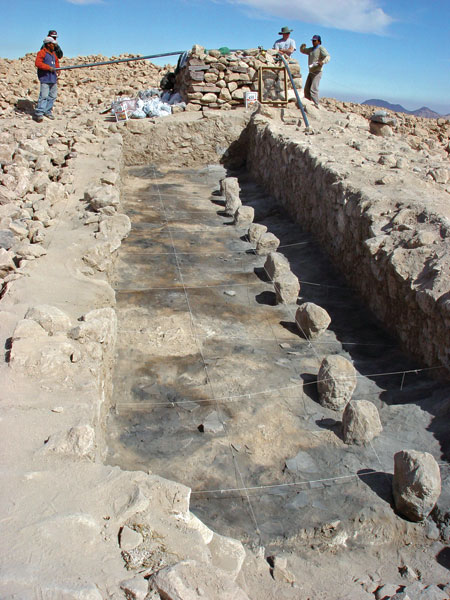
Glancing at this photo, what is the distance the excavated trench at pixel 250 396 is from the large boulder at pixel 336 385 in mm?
83

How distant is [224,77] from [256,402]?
9.50 meters

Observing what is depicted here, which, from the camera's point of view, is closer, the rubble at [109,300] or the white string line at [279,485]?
the rubble at [109,300]

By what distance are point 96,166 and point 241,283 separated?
392 centimetres

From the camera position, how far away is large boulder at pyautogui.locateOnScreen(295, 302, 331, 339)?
5.21m

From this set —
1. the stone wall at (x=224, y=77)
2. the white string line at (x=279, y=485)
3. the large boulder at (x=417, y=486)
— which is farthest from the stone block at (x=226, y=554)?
the stone wall at (x=224, y=77)

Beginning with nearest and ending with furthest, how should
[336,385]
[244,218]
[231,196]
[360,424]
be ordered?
[360,424]
[336,385]
[244,218]
[231,196]

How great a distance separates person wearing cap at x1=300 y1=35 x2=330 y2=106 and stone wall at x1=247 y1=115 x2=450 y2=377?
418 cm

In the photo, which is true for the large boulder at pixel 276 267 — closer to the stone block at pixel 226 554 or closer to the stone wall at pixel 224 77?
the stone block at pixel 226 554

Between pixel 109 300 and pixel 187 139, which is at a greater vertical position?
pixel 187 139

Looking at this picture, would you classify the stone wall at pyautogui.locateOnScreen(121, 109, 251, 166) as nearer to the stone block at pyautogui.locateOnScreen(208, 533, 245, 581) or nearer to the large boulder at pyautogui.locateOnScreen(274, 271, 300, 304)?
the large boulder at pyautogui.locateOnScreen(274, 271, 300, 304)

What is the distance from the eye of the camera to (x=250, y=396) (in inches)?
173

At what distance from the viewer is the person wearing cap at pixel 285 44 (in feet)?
41.7

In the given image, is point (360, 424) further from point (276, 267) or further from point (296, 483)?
point (276, 267)

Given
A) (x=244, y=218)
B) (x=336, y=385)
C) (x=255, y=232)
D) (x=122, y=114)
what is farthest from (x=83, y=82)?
(x=336, y=385)
